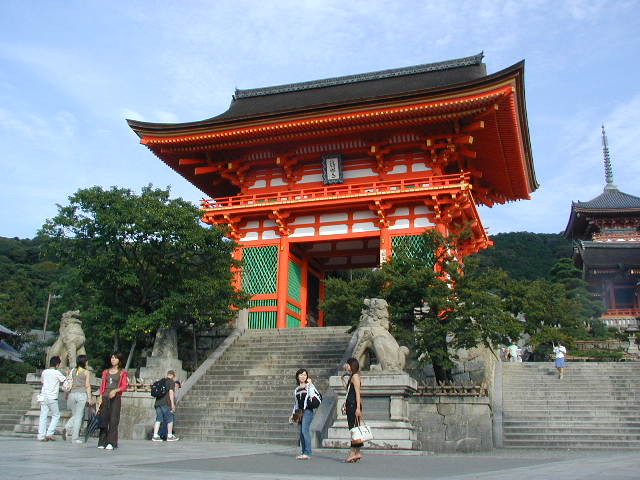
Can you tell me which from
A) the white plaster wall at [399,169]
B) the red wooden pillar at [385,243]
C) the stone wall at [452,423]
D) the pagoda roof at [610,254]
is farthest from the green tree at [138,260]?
the pagoda roof at [610,254]

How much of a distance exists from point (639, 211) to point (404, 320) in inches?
1376

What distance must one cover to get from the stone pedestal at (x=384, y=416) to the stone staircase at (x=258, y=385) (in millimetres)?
2334

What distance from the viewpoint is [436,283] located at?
559 inches

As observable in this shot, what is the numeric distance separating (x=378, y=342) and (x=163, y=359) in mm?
8140

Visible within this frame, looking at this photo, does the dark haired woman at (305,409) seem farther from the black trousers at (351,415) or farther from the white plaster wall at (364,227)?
the white plaster wall at (364,227)

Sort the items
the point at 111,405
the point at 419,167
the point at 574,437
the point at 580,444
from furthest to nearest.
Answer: the point at 419,167 < the point at 574,437 < the point at 580,444 < the point at 111,405

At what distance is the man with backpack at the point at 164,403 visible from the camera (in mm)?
11641

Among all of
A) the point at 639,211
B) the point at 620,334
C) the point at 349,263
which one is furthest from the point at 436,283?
the point at 639,211

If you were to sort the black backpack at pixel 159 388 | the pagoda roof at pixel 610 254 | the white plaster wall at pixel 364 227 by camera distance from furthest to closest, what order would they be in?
the pagoda roof at pixel 610 254
the white plaster wall at pixel 364 227
the black backpack at pixel 159 388

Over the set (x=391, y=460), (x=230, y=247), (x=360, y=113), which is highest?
(x=360, y=113)

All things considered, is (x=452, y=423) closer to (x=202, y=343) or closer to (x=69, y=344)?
(x=69, y=344)

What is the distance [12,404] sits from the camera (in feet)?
50.4

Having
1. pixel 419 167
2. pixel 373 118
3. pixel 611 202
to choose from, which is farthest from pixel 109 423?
pixel 611 202

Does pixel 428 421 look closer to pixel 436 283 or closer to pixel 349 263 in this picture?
pixel 436 283
